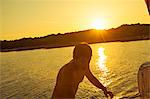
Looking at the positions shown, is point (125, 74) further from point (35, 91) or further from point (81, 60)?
point (81, 60)

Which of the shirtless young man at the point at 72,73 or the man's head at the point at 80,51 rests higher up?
the man's head at the point at 80,51

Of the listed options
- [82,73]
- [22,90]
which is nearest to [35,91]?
[22,90]

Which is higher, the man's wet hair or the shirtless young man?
the man's wet hair

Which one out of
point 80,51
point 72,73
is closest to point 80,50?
point 80,51

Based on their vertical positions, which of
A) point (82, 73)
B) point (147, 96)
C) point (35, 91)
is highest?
point (82, 73)

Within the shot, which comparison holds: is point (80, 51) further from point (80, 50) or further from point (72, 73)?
point (72, 73)

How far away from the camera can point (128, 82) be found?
59.5 ft

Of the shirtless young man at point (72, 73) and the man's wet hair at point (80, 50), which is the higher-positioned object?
the man's wet hair at point (80, 50)

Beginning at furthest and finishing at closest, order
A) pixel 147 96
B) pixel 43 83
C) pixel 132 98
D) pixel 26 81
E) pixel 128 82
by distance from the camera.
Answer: pixel 26 81 < pixel 43 83 < pixel 128 82 < pixel 132 98 < pixel 147 96

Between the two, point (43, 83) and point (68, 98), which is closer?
point (68, 98)

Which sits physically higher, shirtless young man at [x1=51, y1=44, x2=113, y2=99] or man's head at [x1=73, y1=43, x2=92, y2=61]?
man's head at [x1=73, y1=43, x2=92, y2=61]

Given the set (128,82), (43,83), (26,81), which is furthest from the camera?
(26,81)

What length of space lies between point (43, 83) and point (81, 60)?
58.2ft

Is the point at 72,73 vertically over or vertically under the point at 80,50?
under
